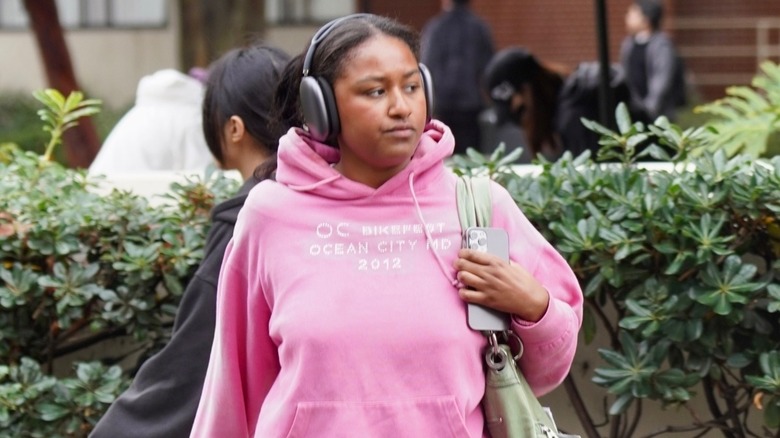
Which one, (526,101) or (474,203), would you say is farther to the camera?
(526,101)

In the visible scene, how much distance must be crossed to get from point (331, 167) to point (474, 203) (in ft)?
0.97

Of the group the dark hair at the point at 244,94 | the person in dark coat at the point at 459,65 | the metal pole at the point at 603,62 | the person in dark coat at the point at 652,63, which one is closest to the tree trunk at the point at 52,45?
the person in dark coat at the point at 459,65

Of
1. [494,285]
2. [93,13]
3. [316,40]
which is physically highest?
[316,40]

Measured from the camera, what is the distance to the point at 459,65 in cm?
1230

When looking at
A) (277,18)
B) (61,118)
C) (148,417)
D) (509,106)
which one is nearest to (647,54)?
(509,106)

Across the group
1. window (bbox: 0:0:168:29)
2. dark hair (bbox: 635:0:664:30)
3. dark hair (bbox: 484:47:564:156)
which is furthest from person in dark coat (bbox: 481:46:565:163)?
window (bbox: 0:0:168:29)

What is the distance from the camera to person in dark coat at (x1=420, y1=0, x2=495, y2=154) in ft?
39.8

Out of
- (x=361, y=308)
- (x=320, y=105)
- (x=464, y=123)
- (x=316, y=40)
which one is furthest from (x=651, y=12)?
(x=361, y=308)

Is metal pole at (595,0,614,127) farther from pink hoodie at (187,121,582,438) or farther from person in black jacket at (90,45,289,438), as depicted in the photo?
pink hoodie at (187,121,582,438)

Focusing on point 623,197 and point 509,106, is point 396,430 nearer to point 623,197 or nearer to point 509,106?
point 623,197

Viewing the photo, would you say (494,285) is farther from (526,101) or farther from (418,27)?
(418,27)

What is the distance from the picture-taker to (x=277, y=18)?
2428 centimetres

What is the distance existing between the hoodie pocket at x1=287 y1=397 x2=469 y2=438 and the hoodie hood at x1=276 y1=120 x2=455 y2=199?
41 cm

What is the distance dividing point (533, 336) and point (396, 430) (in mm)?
317
